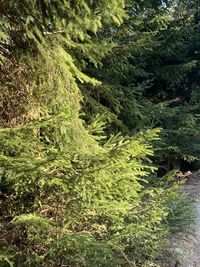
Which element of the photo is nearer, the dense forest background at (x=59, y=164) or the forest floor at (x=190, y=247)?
the dense forest background at (x=59, y=164)

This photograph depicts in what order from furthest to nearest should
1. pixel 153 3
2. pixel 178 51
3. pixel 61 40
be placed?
pixel 178 51
pixel 153 3
pixel 61 40

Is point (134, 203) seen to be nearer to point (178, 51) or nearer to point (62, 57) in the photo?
point (62, 57)

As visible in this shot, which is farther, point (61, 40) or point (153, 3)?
point (153, 3)

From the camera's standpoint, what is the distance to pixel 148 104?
26.8 ft

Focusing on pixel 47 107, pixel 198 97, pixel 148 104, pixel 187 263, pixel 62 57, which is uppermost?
pixel 62 57

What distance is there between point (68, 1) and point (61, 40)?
Answer: 68cm

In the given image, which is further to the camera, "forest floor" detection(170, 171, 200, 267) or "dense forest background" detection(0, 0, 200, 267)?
"forest floor" detection(170, 171, 200, 267)

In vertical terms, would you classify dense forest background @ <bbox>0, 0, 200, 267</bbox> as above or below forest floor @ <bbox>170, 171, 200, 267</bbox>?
above

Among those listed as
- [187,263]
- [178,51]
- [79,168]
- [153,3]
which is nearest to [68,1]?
[79,168]

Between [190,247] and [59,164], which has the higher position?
[59,164]

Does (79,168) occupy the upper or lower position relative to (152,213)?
upper

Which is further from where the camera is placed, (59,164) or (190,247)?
(190,247)

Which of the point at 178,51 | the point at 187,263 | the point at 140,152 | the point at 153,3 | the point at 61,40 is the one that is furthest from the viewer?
the point at 178,51

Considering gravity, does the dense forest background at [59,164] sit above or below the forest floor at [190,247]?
above
